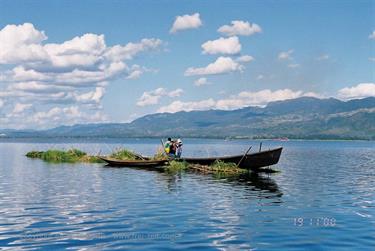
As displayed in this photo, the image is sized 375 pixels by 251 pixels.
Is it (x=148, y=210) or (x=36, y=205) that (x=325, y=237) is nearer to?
(x=148, y=210)

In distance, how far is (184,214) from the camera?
25.7 metres

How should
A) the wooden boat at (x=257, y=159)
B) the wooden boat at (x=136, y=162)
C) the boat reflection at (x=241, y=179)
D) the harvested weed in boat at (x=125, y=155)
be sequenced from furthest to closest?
the harvested weed in boat at (x=125, y=155), the wooden boat at (x=136, y=162), the wooden boat at (x=257, y=159), the boat reflection at (x=241, y=179)

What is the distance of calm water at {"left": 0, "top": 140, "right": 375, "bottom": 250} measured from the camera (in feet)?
63.8

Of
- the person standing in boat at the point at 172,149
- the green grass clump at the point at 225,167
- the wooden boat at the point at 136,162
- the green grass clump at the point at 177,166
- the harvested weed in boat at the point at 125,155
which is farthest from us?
the harvested weed in boat at the point at 125,155

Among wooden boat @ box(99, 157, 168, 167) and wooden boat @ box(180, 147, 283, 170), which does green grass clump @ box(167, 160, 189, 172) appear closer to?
wooden boat @ box(99, 157, 168, 167)

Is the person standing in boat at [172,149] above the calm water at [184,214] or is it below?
above

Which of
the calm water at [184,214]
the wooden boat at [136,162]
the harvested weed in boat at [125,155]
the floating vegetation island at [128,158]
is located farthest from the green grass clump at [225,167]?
the harvested weed in boat at [125,155]

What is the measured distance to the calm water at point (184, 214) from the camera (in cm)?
1945

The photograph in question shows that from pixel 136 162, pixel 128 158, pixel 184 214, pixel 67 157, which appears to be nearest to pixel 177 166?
pixel 136 162

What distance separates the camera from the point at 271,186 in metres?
40.1

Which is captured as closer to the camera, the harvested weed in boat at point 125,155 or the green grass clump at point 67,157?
the harvested weed in boat at point 125,155

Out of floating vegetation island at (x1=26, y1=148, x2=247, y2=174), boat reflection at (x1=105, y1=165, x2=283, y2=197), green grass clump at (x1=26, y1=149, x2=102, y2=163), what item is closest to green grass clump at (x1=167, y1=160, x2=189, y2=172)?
floating vegetation island at (x1=26, y1=148, x2=247, y2=174)

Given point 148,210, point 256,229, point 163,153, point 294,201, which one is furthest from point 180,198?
point 163,153

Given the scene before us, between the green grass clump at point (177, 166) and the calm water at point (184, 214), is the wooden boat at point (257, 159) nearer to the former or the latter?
the green grass clump at point (177, 166)
